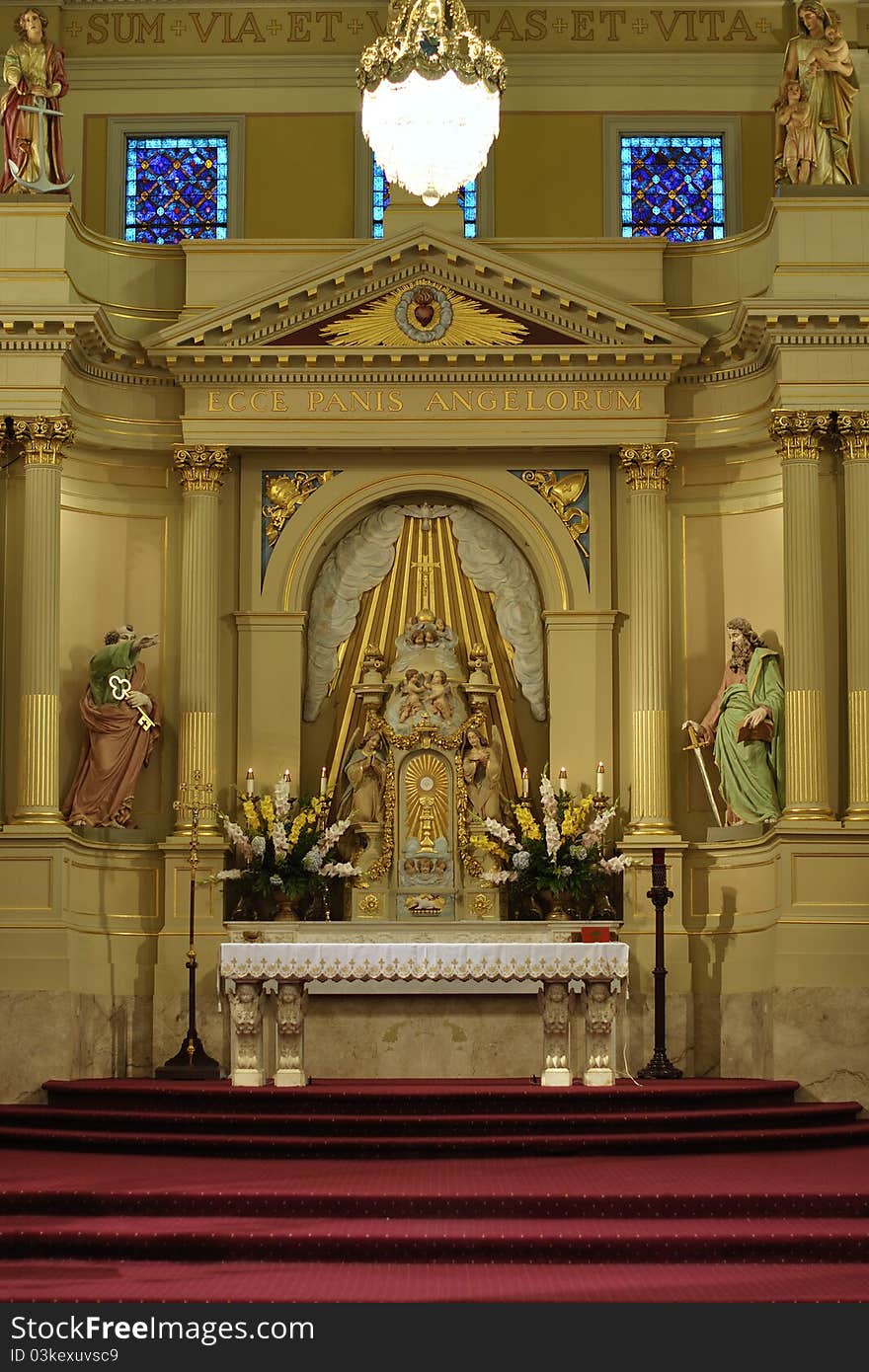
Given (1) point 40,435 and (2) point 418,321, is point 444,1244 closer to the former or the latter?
(1) point 40,435

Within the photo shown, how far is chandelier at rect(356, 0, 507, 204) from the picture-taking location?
11.5 meters

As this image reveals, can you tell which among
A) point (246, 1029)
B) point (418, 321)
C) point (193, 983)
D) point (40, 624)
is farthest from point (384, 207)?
point (246, 1029)

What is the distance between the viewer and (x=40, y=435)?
60.8ft

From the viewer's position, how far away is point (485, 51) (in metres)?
11.7

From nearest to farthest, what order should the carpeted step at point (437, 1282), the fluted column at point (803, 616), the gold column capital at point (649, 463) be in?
the carpeted step at point (437, 1282)
the fluted column at point (803, 616)
the gold column capital at point (649, 463)

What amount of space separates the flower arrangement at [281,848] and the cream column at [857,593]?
4339mm

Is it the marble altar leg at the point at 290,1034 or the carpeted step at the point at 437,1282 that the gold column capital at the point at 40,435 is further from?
the carpeted step at the point at 437,1282

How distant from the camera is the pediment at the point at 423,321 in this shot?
18984 millimetres

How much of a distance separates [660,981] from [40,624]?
599 cm

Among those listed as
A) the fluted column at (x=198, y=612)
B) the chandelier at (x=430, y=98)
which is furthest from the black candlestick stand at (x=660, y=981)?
the chandelier at (x=430, y=98)

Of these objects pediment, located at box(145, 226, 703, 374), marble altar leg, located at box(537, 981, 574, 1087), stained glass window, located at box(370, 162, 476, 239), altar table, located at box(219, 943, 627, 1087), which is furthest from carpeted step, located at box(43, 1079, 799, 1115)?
stained glass window, located at box(370, 162, 476, 239)

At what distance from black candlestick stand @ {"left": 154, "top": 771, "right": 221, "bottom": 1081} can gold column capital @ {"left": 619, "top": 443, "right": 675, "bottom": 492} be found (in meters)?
4.66

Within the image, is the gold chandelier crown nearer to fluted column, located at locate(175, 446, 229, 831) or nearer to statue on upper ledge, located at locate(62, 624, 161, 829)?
fluted column, located at locate(175, 446, 229, 831)

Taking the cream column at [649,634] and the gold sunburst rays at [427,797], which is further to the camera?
the gold sunburst rays at [427,797]
